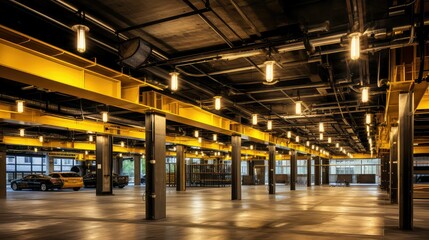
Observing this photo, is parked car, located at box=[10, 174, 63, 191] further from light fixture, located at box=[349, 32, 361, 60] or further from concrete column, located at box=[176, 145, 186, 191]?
light fixture, located at box=[349, 32, 361, 60]

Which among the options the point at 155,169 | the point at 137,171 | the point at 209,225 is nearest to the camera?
the point at 209,225

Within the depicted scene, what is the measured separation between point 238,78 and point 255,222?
4902mm

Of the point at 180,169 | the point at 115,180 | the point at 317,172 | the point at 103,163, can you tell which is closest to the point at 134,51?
the point at 103,163

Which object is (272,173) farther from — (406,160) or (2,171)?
(2,171)

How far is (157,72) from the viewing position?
35.1 ft

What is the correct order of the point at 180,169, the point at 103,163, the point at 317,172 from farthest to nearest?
the point at 317,172 < the point at 180,169 < the point at 103,163

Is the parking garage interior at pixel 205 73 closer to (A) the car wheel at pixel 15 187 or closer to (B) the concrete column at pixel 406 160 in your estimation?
(B) the concrete column at pixel 406 160

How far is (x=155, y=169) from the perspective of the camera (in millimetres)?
12422

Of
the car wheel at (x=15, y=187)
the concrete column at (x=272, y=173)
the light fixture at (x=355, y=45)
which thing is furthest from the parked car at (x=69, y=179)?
the light fixture at (x=355, y=45)

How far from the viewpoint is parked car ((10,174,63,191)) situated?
2998cm

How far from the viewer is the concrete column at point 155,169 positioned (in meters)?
12.2

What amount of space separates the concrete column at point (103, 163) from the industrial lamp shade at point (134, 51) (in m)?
16.2

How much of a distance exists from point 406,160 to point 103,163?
728 inches

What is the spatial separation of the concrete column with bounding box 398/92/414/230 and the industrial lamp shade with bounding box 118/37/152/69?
285 inches
